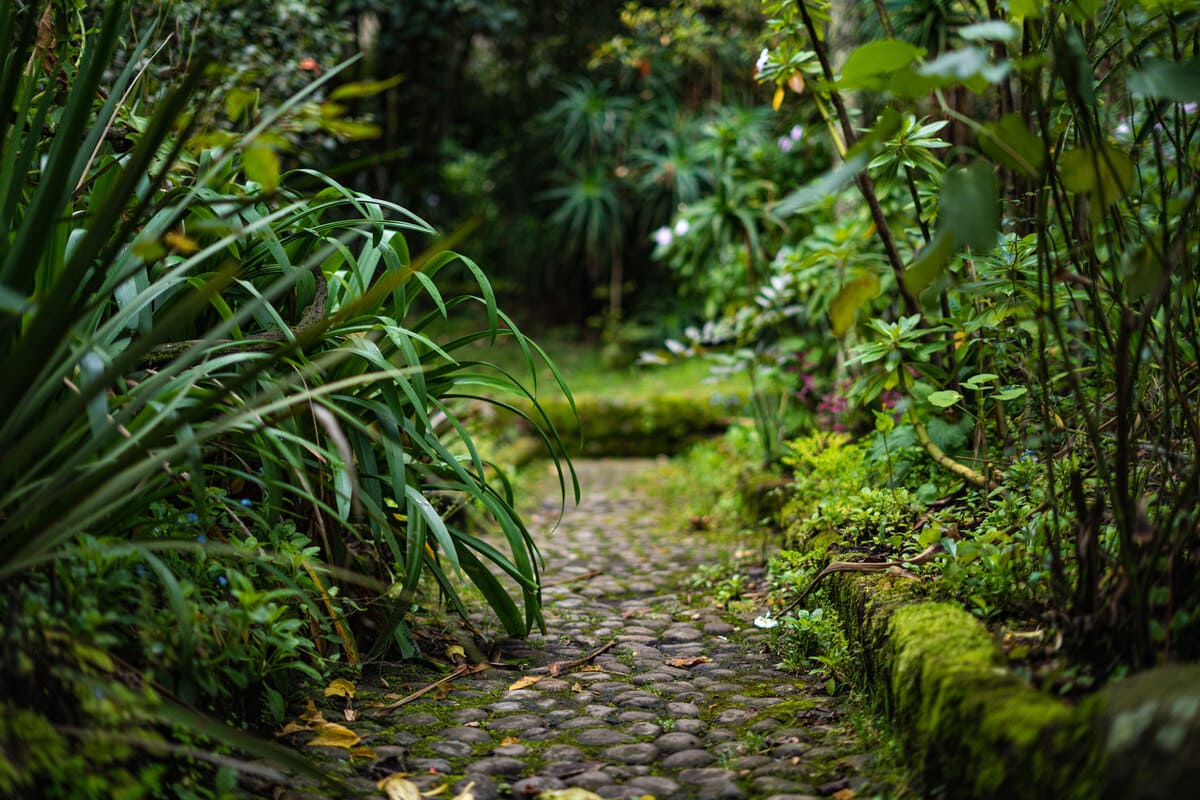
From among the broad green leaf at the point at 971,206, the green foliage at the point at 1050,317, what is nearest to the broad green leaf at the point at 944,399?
the green foliage at the point at 1050,317

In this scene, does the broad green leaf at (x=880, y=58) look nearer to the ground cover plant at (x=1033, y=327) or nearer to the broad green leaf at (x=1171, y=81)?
the ground cover plant at (x=1033, y=327)

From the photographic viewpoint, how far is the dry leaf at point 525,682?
6.88 ft

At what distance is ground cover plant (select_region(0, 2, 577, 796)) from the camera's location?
1.30m

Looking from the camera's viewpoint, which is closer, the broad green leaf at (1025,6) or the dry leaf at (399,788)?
the broad green leaf at (1025,6)

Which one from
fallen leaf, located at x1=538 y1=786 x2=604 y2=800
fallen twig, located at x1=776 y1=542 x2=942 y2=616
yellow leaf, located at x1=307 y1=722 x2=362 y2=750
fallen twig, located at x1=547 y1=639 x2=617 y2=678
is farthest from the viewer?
fallen twig, located at x1=547 y1=639 x2=617 y2=678

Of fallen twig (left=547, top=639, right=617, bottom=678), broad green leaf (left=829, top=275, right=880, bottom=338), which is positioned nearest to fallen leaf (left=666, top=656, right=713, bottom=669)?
fallen twig (left=547, top=639, right=617, bottom=678)

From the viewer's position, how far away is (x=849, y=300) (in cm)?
→ 138

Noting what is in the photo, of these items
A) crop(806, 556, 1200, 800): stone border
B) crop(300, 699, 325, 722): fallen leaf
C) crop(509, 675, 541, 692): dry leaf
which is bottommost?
crop(509, 675, 541, 692): dry leaf

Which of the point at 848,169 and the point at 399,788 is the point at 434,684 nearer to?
the point at 399,788

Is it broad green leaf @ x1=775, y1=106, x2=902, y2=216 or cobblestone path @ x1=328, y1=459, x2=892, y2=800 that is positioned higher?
broad green leaf @ x1=775, y1=106, x2=902, y2=216

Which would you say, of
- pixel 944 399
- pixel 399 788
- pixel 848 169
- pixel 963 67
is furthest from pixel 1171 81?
pixel 399 788

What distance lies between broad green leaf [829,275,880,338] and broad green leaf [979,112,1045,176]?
0.26 meters

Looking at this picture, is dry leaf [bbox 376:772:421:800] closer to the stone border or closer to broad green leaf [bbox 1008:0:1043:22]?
the stone border

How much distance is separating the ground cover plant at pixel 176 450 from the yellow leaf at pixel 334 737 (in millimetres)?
83
